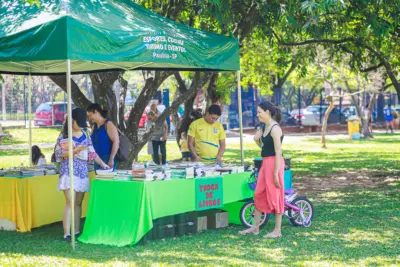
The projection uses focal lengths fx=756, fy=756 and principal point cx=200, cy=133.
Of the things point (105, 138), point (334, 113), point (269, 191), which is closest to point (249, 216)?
point (269, 191)

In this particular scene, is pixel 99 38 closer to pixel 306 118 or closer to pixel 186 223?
pixel 186 223

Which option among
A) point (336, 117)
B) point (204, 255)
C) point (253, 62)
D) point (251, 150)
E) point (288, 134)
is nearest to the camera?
point (204, 255)

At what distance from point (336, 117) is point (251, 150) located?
1823 cm

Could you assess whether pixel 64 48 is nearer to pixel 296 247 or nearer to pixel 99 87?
pixel 296 247

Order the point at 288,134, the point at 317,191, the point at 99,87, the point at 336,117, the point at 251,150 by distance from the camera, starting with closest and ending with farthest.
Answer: the point at 99,87 → the point at 317,191 → the point at 251,150 → the point at 288,134 → the point at 336,117

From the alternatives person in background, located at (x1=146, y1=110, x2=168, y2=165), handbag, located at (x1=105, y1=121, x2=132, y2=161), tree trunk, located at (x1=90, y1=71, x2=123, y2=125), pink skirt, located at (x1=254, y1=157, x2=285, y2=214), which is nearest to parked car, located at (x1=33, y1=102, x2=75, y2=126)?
person in background, located at (x1=146, y1=110, x2=168, y2=165)

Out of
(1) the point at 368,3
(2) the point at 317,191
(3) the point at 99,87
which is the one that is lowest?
(2) the point at 317,191

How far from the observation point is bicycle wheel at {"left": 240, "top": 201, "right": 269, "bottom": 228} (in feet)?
33.1

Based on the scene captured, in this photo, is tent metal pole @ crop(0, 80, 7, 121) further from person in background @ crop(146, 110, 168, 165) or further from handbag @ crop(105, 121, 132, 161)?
handbag @ crop(105, 121, 132, 161)

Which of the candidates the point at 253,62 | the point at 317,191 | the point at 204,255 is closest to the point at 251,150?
the point at 253,62

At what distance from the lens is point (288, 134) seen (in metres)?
40.2

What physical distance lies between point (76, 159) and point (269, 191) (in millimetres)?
2403

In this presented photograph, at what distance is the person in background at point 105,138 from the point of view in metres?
10.2

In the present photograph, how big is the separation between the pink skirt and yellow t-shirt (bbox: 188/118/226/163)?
5.98 ft
